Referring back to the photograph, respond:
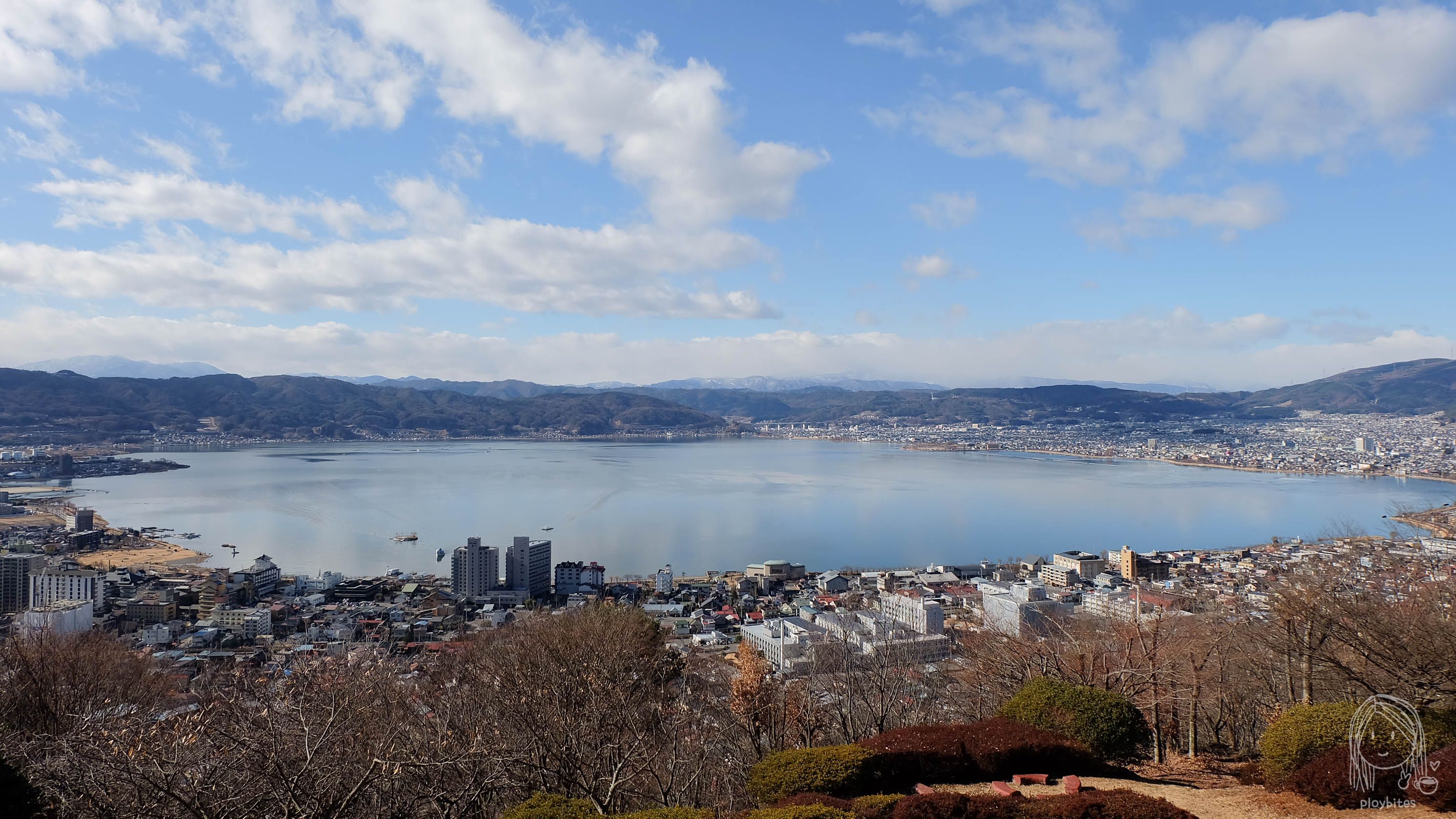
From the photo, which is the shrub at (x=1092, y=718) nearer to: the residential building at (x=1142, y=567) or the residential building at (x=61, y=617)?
the residential building at (x=61, y=617)

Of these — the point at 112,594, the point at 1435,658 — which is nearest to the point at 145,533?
the point at 112,594

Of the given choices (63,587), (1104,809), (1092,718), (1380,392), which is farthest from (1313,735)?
(1380,392)

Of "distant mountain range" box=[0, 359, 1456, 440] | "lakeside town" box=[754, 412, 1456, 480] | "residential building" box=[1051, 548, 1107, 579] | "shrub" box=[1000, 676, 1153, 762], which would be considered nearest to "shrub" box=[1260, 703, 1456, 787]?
"shrub" box=[1000, 676, 1153, 762]

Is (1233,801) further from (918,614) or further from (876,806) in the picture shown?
(918,614)

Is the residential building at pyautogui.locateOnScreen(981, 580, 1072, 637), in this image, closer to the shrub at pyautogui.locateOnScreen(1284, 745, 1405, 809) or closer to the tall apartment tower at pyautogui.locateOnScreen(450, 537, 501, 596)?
the shrub at pyautogui.locateOnScreen(1284, 745, 1405, 809)

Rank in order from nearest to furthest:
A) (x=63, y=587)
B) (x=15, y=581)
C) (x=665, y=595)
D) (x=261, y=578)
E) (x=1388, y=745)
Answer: (x=1388, y=745) → (x=63, y=587) → (x=15, y=581) → (x=261, y=578) → (x=665, y=595)

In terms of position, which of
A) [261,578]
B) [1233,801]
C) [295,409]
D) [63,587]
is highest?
[295,409]

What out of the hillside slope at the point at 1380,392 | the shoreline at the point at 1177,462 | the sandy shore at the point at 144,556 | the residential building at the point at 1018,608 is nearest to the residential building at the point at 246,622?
the sandy shore at the point at 144,556

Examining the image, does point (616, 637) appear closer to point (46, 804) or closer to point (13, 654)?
Answer: point (46, 804)
